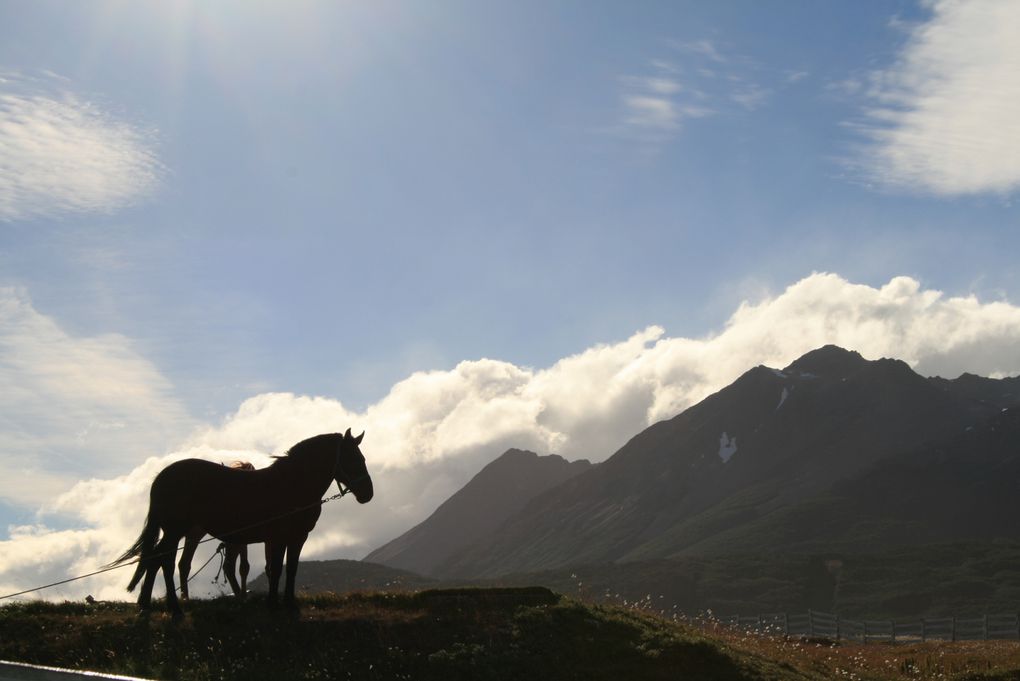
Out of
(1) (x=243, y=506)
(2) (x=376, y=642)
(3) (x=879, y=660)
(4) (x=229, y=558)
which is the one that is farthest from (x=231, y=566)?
(3) (x=879, y=660)

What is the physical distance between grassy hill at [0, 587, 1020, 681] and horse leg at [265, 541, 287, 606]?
0.37m

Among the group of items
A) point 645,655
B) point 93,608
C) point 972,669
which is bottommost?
point 972,669

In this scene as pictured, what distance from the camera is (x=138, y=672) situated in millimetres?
15414

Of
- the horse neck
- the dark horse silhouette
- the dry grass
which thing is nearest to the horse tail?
the dark horse silhouette

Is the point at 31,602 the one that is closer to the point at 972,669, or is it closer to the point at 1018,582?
the point at 972,669

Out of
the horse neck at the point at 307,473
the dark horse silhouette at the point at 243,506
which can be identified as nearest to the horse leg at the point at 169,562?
the dark horse silhouette at the point at 243,506

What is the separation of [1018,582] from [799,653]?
637ft

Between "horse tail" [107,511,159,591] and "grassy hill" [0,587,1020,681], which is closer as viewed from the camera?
"grassy hill" [0,587,1020,681]

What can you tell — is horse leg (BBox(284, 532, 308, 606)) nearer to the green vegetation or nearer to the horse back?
the horse back

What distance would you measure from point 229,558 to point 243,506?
2.21 m

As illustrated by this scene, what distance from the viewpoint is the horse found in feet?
64.7

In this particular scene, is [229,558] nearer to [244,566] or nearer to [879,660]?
[244,566]

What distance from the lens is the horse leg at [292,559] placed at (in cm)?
1952

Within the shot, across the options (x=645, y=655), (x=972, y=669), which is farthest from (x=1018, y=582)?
(x=645, y=655)
